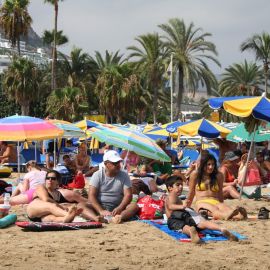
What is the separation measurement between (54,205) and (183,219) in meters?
1.67

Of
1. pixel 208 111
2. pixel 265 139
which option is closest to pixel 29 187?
pixel 265 139

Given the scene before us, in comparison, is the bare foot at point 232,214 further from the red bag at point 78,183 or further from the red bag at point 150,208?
the red bag at point 78,183

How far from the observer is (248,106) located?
1035 centimetres

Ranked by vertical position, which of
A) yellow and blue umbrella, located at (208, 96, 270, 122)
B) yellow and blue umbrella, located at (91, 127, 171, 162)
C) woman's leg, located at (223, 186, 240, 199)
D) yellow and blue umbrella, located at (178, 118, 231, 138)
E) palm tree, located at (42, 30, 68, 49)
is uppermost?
palm tree, located at (42, 30, 68, 49)

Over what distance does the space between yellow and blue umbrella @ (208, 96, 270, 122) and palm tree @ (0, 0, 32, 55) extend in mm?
35709

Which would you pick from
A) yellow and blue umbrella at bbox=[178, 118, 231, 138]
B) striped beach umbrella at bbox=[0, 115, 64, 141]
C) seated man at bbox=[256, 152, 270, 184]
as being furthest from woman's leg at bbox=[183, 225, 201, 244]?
yellow and blue umbrella at bbox=[178, 118, 231, 138]

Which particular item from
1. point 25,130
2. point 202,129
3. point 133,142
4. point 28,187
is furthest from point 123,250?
point 202,129

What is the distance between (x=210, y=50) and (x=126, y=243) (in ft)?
114

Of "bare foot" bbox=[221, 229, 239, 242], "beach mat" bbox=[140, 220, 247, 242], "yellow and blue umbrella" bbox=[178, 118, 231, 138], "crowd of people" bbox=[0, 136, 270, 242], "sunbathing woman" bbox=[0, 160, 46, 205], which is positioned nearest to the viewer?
"bare foot" bbox=[221, 229, 239, 242]

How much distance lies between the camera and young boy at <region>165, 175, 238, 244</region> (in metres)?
6.86

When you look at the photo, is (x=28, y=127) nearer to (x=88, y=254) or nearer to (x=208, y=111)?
(x=88, y=254)

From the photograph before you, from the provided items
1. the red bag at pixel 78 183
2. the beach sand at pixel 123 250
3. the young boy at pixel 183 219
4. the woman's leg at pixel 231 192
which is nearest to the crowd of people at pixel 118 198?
the young boy at pixel 183 219

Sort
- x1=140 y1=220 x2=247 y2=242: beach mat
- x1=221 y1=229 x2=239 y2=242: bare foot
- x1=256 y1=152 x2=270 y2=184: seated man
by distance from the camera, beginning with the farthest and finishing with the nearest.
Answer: x1=256 y1=152 x2=270 y2=184: seated man
x1=140 y1=220 x2=247 y2=242: beach mat
x1=221 y1=229 x2=239 y2=242: bare foot

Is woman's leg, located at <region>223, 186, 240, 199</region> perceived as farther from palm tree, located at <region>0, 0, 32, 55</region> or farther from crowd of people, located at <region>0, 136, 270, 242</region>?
palm tree, located at <region>0, 0, 32, 55</region>
